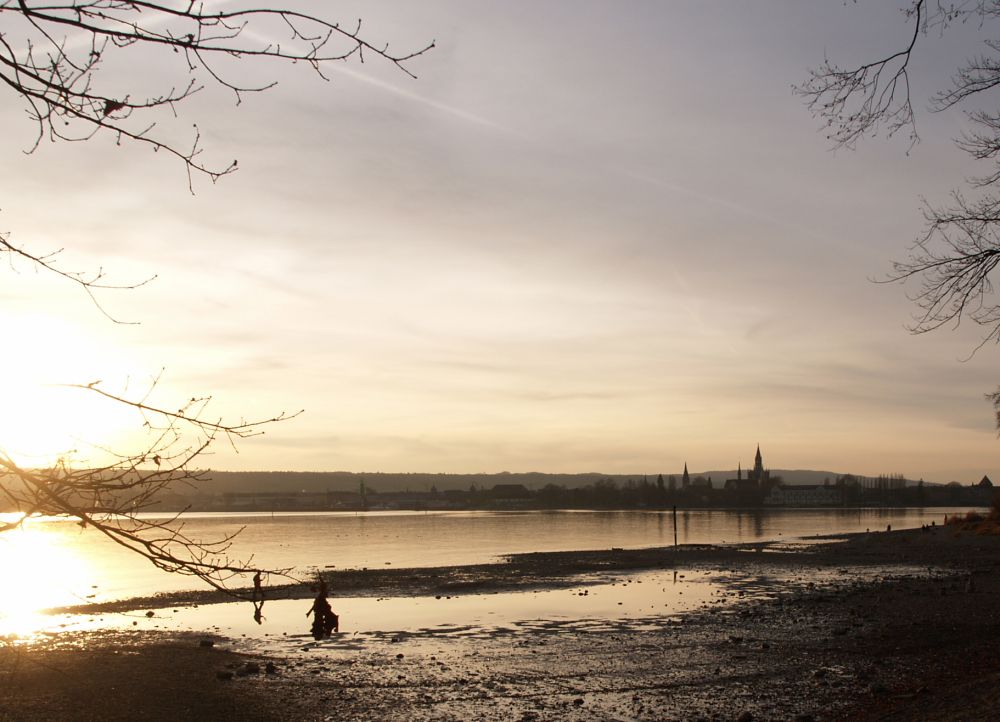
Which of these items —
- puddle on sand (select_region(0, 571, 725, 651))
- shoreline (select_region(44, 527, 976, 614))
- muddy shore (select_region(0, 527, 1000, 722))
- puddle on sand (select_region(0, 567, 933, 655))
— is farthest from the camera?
shoreline (select_region(44, 527, 976, 614))

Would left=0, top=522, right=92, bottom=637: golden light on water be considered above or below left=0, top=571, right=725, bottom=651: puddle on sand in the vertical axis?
below

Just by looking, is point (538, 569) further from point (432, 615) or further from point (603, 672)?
point (603, 672)

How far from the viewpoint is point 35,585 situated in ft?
192

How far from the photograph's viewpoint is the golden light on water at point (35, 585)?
3654cm

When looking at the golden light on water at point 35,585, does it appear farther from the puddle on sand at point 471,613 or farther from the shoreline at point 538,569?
the shoreline at point 538,569

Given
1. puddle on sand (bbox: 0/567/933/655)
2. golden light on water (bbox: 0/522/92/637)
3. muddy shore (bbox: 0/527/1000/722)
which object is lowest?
golden light on water (bbox: 0/522/92/637)

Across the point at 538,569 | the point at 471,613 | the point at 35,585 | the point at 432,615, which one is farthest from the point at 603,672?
the point at 35,585

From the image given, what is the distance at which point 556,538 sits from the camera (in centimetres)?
10494

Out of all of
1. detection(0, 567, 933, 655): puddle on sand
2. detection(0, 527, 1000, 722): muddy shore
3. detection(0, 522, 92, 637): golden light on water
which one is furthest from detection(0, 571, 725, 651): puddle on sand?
detection(0, 527, 1000, 722): muddy shore

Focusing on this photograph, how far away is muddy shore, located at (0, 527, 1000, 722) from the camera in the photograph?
18625 mm

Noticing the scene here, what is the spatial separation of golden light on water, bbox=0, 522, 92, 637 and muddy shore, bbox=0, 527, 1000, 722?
267cm

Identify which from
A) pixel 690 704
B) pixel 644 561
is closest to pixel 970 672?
pixel 690 704

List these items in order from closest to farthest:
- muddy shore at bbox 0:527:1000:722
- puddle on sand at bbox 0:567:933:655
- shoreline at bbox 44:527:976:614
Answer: muddy shore at bbox 0:527:1000:722
puddle on sand at bbox 0:567:933:655
shoreline at bbox 44:527:976:614

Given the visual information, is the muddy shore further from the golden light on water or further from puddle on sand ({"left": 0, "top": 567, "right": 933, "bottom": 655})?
the golden light on water
